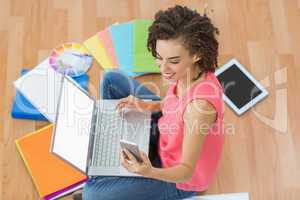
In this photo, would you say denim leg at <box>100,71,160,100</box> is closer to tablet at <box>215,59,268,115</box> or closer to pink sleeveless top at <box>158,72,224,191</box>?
pink sleeveless top at <box>158,72,224,191</box>

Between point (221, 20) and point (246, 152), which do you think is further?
point (221, 20)

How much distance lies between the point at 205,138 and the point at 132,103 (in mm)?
304

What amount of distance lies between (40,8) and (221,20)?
0.69 meters

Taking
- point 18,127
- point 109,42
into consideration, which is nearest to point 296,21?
point 109,42

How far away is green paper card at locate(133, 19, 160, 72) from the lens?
1.67 m

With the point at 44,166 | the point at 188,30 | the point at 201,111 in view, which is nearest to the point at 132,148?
the point at 201,111

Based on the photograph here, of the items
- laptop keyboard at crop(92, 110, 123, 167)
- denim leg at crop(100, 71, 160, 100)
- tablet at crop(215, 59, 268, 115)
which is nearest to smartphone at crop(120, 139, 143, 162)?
laptop keyboard at crop(92, 110, 123, 167)

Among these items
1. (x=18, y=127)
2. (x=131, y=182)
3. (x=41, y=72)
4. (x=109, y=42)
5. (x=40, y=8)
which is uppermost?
(x=40, y=8)

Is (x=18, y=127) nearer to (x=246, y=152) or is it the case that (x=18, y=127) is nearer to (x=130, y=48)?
(x=130, y=48)

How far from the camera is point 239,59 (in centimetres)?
173

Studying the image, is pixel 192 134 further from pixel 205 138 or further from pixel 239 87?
pixel 239 87

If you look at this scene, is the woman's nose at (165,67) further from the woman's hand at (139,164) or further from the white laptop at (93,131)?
the white laptop at (93,131)

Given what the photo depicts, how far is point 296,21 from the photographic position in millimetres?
1812

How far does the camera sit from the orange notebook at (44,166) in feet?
4.84
